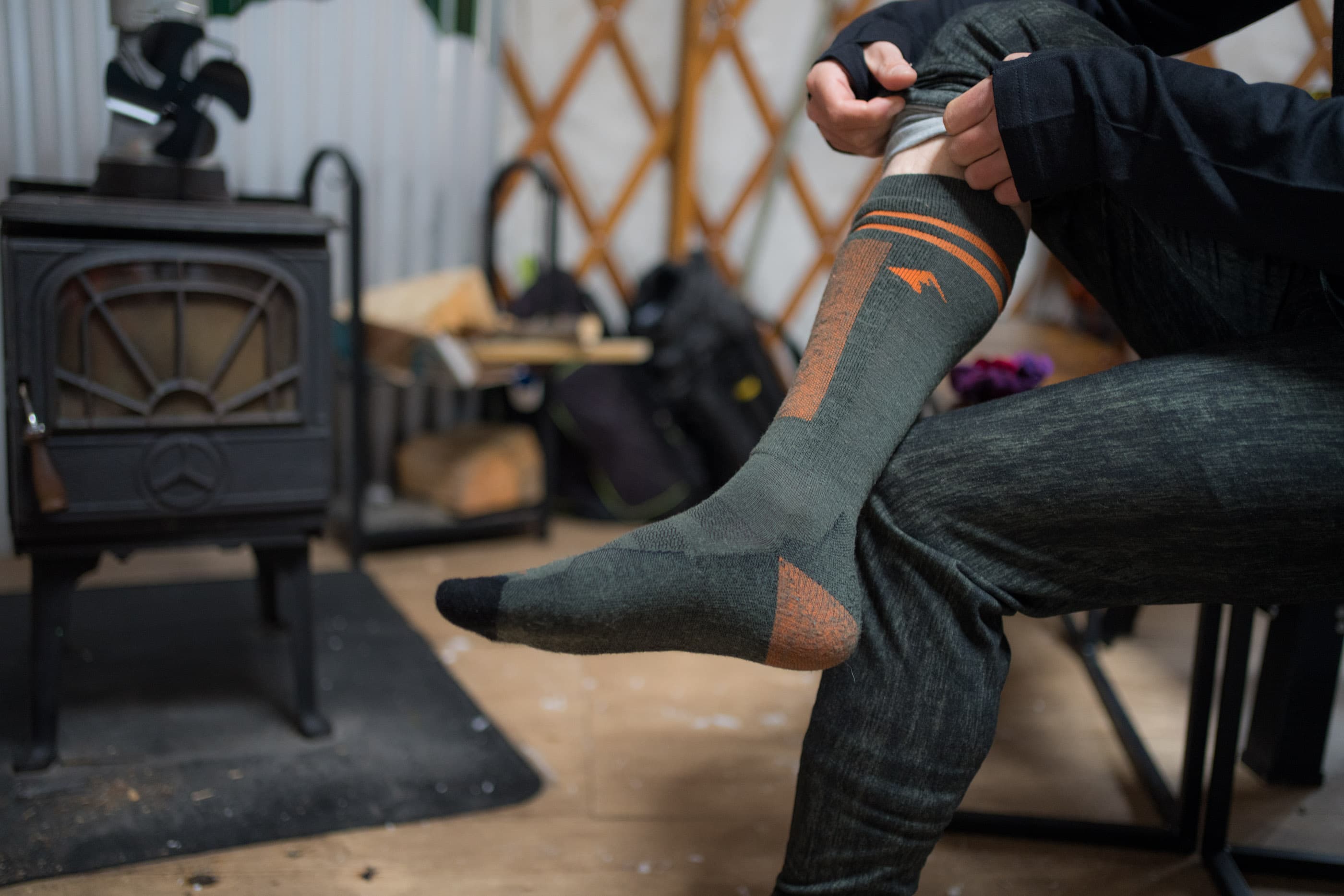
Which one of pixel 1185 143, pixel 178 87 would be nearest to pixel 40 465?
pixel 178 87

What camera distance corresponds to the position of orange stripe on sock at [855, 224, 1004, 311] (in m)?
0.65

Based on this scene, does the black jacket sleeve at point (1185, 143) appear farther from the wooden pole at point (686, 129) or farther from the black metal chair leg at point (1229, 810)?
the wooden pole at point (686, 129)

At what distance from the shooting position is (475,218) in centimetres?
209

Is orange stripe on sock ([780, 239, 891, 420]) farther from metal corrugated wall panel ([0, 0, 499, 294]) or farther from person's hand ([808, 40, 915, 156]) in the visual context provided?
metal corrugated wall panel ([0, 0, 499, 294])

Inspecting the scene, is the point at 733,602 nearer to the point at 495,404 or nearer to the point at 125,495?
the point at 125,495

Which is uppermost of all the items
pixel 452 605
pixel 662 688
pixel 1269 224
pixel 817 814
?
pixel 1269 224

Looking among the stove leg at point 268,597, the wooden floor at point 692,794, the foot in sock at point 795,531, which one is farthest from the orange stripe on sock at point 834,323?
the stove leg at point 268,597

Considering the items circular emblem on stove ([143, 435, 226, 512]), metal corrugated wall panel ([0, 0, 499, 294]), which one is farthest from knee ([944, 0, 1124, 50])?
metal corrugated wall panel ([0, 0, 499, 294])

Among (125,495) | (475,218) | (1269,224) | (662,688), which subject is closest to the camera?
(1269,224)

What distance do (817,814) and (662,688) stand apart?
0.71 m

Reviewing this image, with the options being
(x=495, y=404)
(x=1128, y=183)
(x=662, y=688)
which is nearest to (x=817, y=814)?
(x=1128, y=183)

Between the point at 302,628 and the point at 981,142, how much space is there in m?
0.85

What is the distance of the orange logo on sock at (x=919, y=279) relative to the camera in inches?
25.2

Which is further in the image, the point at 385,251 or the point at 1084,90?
the point at 385,251
